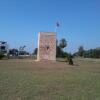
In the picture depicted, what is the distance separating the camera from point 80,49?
139 metres

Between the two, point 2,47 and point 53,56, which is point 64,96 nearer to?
point 53,56

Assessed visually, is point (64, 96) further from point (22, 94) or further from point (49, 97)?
Answer: point (22, 94)

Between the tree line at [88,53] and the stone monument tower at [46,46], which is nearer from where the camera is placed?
the stone monument tower at [46,46]

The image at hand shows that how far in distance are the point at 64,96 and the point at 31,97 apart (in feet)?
4.22

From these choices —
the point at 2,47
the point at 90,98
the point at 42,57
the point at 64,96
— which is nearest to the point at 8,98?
the point at 64,96

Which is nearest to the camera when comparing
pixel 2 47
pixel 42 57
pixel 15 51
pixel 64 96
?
→ pixel 64 96

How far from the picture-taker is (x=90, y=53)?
13875cm

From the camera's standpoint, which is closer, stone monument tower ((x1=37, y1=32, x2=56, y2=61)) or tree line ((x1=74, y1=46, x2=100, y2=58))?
stone monument tower ((x1=37, y1=32, x2=56, y2=61))

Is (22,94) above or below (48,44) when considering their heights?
below

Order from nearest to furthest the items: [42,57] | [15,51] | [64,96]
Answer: [64,96]
[42,57]
[15,51]

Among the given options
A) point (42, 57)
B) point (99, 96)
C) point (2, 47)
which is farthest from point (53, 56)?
point (2, 47)

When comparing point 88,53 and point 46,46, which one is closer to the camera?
point 46,46

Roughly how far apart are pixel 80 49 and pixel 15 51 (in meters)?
33.3

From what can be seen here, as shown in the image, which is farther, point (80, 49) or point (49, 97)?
Result: point (80, 49)
